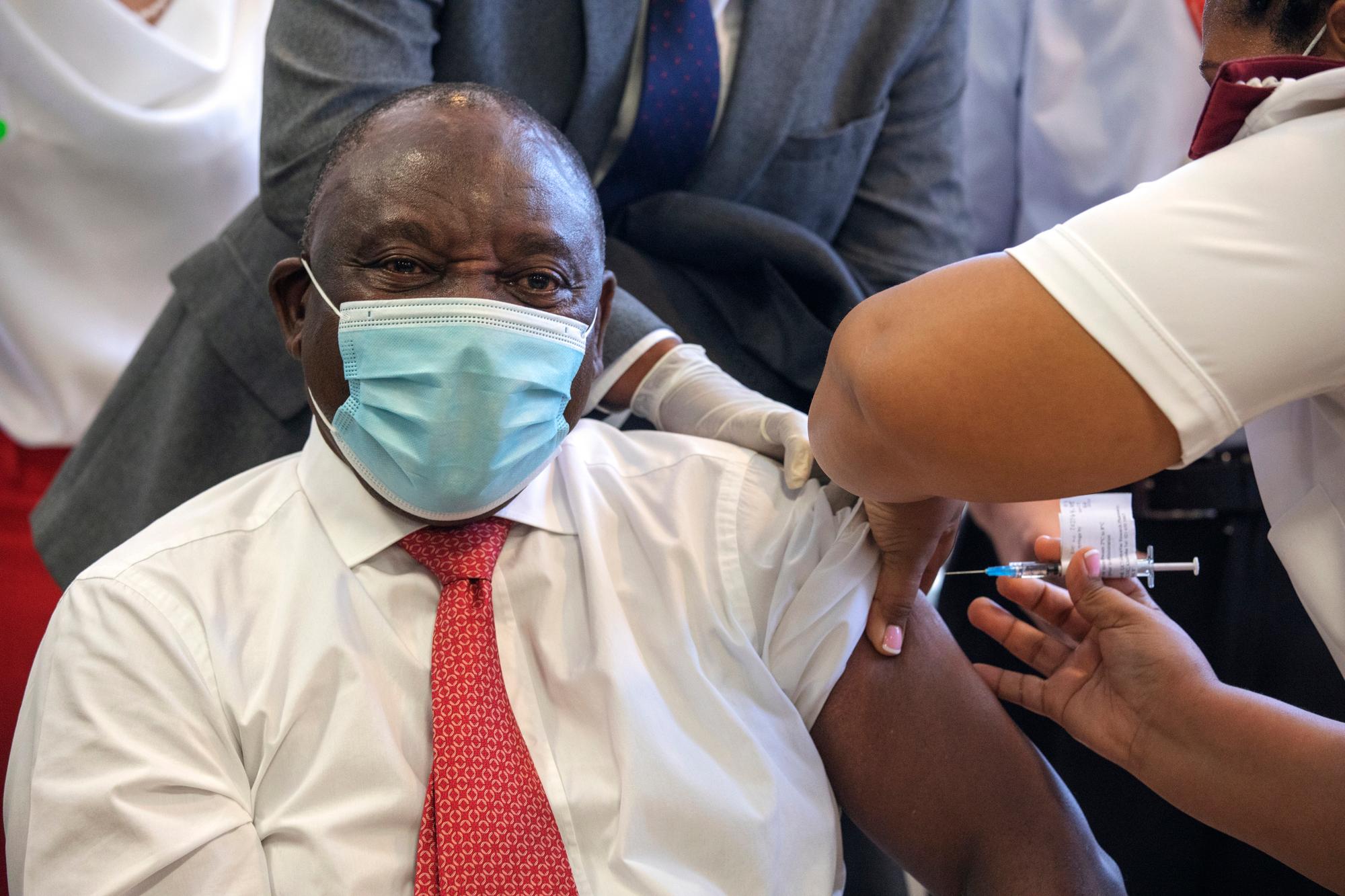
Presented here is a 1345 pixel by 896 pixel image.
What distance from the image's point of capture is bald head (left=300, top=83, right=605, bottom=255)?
1517 mm

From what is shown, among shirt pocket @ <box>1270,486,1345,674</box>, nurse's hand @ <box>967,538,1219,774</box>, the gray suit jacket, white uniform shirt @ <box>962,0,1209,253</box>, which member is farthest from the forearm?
white uniform shirt @ <box>962,0,1209,253</box>

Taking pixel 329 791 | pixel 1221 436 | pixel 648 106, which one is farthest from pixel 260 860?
pixel 648 106

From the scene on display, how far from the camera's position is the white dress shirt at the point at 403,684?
1307 mm

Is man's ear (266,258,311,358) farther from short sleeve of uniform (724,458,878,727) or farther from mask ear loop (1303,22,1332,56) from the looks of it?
mask ear loop (1303,22,1332,56)

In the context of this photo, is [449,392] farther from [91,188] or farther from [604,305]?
[91,188]

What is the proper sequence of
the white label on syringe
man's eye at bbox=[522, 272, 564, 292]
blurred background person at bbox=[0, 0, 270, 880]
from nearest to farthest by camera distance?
man's eye at bbox=[522, 272, 564, 292] → the white label on syringe → blurred background person at bbox=[0, 0, 270, 880]

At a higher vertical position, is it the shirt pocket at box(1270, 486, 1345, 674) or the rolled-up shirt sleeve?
the shirt pocket at box(1270, 486, 1345, 674)

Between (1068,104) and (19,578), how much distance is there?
2.21m

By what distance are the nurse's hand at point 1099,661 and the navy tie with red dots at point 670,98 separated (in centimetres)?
89

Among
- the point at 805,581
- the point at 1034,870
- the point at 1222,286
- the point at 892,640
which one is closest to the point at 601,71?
the point at 805,581

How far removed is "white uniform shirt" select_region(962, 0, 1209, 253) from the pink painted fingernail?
1127mm

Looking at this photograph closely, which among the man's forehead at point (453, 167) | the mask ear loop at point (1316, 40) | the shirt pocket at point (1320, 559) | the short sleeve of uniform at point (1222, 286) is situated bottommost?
the shirt pocket at point (1320, 559)

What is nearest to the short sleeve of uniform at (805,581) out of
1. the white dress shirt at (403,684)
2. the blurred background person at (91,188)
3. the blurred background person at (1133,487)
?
the white dress shirt at (403,684)

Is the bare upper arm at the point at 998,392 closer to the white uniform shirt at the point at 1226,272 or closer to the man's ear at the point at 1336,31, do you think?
the white uniform shirt at the point at 1226,272
